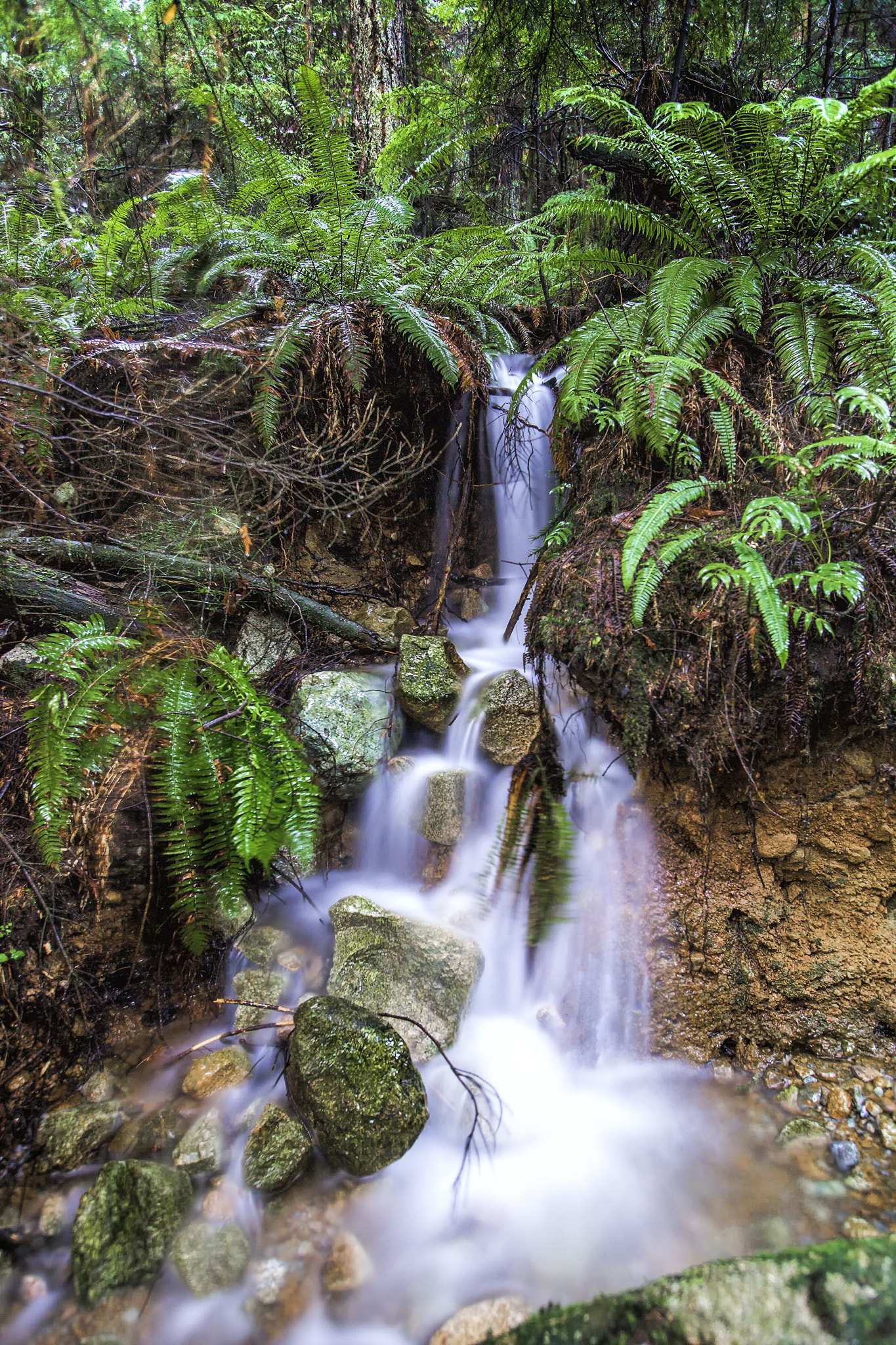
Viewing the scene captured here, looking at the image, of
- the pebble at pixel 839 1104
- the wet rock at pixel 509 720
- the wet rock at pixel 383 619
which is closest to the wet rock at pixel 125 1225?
the wet rock at pixel 509 720

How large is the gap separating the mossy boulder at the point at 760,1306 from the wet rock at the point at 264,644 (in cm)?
292

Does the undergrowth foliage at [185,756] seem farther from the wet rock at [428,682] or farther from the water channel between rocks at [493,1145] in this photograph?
the wet rock at [428,682]

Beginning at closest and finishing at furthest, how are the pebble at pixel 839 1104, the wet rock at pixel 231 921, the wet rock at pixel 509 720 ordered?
the pebble at pixel 839 1104 < the wet rock at pixel 231 921 < the wet rock at pixel 509 720

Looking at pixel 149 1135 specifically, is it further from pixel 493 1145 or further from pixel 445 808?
pixel 445 808

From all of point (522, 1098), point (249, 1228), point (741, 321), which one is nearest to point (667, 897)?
point (522, 1098)

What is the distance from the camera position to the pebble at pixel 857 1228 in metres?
1.99

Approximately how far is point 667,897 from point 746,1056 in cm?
74

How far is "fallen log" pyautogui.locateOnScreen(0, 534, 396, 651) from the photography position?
9.84 ft

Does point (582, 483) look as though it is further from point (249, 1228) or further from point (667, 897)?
point (249, 1228)

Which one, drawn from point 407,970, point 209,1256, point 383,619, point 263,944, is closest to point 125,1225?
point 209,1256

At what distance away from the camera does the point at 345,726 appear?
11.1ft

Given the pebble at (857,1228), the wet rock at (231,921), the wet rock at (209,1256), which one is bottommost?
the wet rock at (209,1256)

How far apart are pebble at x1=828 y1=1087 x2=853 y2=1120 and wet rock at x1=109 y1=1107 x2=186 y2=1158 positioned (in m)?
2.57

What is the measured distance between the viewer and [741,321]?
2943 millimetres
